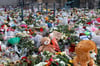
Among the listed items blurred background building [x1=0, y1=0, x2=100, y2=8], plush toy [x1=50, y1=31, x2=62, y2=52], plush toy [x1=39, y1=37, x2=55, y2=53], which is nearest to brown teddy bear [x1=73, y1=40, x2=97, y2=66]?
plush toy [x1=39, y1=37, x2=55, y2=53]

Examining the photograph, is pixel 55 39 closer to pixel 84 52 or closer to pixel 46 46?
pixel 46 46

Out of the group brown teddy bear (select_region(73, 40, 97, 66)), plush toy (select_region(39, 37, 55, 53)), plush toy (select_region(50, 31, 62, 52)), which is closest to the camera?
brown teddy bear (select_region(73, 40, 97, 66))

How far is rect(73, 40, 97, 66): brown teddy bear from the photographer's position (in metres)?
3.30

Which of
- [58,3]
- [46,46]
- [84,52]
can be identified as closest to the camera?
[84,52]

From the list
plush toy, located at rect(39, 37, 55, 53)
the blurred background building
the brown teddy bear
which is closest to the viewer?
the brown teddy bear

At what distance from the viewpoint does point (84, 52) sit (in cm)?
334

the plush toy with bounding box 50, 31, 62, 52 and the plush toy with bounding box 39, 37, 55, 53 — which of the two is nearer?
the plush toy with bounding box 39, 37, 55, 53

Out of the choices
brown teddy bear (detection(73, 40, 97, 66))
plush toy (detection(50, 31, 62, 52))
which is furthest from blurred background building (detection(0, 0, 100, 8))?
brown teddy bear (detection(73, 40, 97, 66))

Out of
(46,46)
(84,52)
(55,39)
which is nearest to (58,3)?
(55,39)

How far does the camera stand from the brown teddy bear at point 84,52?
330 centimetres

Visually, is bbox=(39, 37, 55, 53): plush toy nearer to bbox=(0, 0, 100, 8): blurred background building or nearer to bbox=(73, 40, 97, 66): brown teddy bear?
bbox=(73, 40, 97, 66): brown teddy bear

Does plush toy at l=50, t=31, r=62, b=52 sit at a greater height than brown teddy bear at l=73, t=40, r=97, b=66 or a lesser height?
lesser

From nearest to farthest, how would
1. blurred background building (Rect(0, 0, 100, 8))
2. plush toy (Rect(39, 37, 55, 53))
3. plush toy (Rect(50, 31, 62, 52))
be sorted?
plush toy (Rect(39, 37, 55, 53)) < plush toy (Rect(50, 31, 62, 52)) < blurred background building (Rect(0, 0, 100, 8))

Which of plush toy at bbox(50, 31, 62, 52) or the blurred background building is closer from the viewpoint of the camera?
plush toy at bbox(50, 31, 62, 52)
